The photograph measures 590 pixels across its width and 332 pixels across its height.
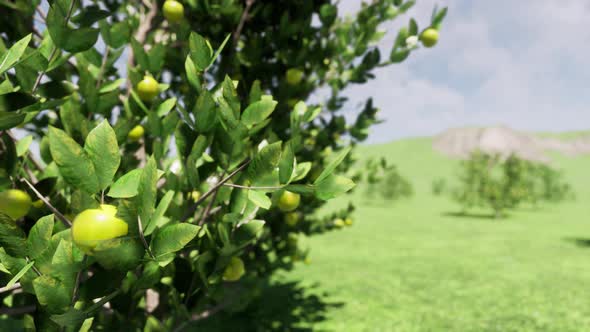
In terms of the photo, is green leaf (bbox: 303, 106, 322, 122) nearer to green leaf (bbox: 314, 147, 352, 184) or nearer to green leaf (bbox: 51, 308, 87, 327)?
green leaf (bbox: 314, 147, 352, 184)

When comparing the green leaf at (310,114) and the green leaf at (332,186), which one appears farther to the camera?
the green leaf at (310,114)

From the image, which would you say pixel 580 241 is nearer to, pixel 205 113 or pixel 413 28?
pixel 413 28

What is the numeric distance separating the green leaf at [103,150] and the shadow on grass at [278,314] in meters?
3.50

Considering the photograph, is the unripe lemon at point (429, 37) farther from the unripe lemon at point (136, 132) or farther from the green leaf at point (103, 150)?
the green leaf at point (103, 150)

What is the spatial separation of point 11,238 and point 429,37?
→ 6.48ft

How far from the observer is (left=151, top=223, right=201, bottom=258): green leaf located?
760 mm

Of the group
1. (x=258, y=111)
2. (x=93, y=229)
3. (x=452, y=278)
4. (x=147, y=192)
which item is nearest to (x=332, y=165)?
(x=258, y=111)

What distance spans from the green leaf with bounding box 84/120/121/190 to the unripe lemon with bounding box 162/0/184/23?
106cm

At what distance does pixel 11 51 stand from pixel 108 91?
2.42 ft

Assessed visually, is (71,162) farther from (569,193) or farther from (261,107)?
(569,193)

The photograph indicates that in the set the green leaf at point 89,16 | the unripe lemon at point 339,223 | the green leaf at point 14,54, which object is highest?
the green leaf at point 89,16

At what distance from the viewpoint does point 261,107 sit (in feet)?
3.66

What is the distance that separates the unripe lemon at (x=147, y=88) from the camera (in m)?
1.56

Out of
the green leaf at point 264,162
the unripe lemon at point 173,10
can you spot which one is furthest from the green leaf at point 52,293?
the unripe lemon at point 173,10
